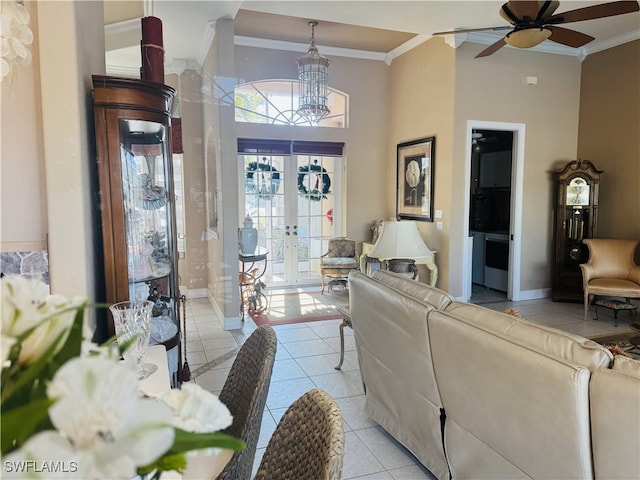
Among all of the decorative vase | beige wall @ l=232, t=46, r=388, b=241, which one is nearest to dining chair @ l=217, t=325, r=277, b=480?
the decorative vase

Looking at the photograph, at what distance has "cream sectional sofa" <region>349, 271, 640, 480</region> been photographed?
1.31m

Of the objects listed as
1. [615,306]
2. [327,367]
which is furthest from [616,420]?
[615,306]

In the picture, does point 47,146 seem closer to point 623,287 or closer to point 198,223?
point 198,223

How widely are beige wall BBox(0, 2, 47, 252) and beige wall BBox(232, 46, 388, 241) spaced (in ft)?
16.2

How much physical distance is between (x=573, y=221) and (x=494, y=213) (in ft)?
4.52

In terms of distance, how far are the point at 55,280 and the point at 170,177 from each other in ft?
3.30

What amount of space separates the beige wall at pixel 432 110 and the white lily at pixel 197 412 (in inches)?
209

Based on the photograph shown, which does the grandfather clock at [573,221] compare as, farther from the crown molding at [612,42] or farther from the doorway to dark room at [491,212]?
the crown molding at [612,42]

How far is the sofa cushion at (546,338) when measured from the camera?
4.65 ft

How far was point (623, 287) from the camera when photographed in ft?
16.1

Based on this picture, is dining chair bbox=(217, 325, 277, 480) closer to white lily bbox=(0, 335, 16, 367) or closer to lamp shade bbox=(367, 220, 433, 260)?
white lily bbox=(0, 335, 16, 367)

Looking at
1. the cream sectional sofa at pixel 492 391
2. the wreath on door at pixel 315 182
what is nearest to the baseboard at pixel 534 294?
the wreath on door at pixel 315 182

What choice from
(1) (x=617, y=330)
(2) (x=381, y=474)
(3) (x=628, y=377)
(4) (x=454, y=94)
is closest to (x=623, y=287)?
(1) (x=617, y=330)

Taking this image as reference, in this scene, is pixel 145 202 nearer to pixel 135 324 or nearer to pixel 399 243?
pixel 135 324
